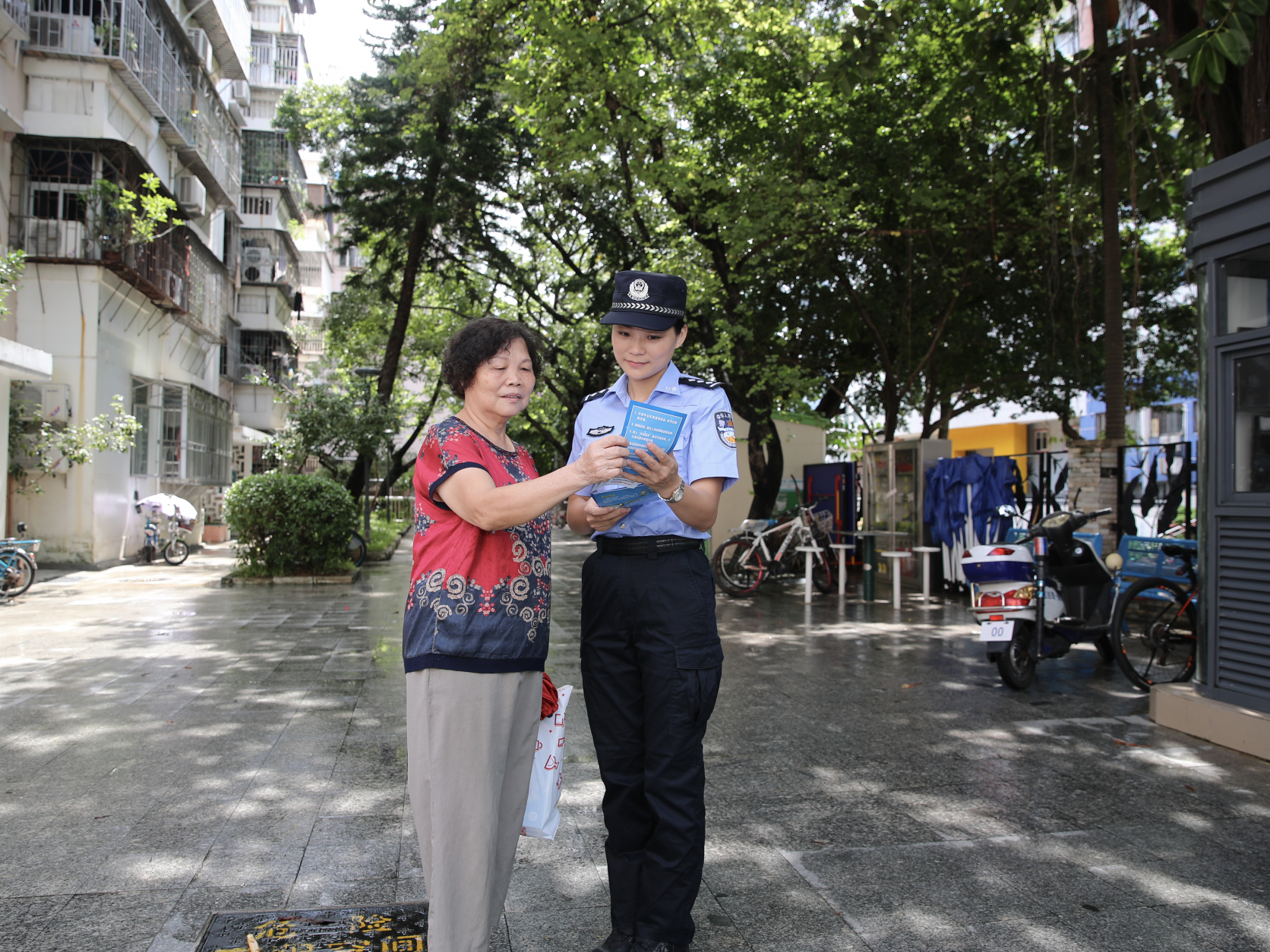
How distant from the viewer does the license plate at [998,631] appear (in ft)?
22.0

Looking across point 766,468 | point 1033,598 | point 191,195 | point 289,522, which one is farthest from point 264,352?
point 1033,598

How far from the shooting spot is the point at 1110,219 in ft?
37.3

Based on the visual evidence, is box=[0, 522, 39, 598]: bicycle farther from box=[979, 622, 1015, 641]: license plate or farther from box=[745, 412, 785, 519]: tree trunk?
box=[979, 622, 1015, 641]: license plate

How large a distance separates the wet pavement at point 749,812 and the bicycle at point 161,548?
37.5 ft

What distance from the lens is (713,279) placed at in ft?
51.1

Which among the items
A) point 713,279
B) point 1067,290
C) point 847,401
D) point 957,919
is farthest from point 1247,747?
point 847,401

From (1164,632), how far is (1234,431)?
1748 millimetres

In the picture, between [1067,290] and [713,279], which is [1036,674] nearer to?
[713,279]

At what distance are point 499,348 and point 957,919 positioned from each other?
2285 mm

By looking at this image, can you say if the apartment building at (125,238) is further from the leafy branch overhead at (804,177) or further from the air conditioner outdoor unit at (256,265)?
the leafy branch overhead at (804,177)

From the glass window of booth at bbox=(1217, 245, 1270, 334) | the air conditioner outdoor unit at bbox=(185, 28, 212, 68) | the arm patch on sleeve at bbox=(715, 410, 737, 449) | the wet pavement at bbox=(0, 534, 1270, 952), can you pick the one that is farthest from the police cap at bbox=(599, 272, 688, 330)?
the air conditioner outdoor unit at bbox=(185, 28, 212, 68)

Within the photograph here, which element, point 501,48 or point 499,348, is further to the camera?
point 501,48

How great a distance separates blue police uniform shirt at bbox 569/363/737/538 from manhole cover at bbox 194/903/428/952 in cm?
135

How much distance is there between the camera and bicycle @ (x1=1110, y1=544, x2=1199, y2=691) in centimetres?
660
